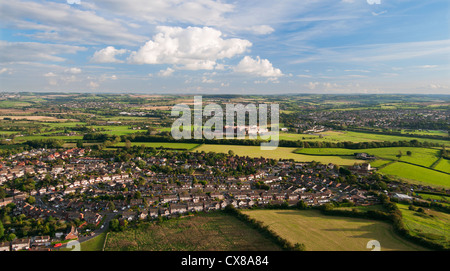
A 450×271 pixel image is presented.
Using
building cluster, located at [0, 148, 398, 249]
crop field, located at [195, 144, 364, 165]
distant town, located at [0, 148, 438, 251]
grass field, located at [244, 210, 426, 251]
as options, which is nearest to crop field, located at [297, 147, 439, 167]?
crop field, located at [195, 144, 364, 165]

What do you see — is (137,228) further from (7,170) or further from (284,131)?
(284,131)

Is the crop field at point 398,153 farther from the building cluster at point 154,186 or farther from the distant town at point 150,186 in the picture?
the building cluster at point 154,186

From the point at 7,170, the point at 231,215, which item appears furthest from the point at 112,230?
the point at 7,170

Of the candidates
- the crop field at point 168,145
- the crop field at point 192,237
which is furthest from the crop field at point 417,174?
the crop field at point 168,145

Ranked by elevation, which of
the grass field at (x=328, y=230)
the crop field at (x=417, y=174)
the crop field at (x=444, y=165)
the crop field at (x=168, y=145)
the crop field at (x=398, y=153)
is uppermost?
the crop field at (x=168, y=145)

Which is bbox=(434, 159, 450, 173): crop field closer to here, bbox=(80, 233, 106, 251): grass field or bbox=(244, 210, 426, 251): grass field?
bbox=(244, 210, 426, 251): grass field

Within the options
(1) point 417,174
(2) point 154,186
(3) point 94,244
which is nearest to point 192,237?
(3) point 94,244
